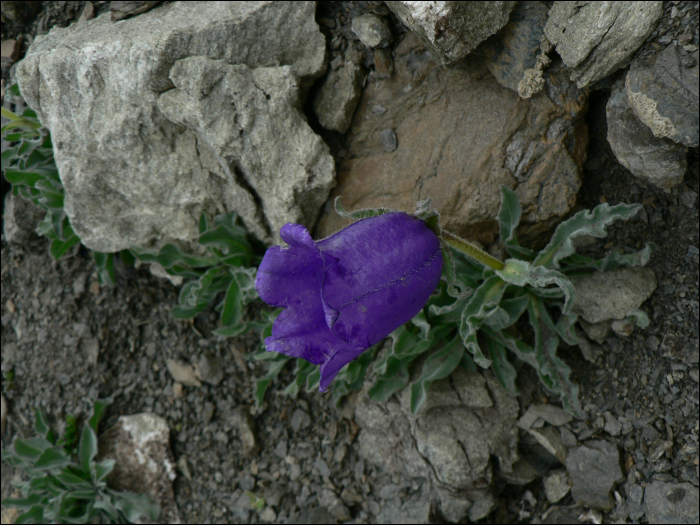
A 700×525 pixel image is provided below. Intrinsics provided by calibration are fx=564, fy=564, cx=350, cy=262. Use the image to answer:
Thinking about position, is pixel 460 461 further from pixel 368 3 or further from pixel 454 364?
pixel 368 3

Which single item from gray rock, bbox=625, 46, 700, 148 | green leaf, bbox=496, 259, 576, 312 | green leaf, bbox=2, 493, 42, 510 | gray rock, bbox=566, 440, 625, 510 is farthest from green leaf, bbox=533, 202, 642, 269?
green leaf, bbox=2, 493, 42, 510

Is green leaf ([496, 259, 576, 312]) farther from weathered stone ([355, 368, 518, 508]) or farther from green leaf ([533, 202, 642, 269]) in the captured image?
weathered stone ([355, 368, 518, 508])

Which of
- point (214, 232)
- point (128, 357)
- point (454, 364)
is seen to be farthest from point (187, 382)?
point (454, 364)

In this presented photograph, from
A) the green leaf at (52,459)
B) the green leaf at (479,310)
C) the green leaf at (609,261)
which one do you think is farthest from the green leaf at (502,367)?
the green leaf at (52,459)

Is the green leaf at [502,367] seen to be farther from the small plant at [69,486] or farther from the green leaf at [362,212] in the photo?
the small plant at [69,486]

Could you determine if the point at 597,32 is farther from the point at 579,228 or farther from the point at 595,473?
the point at 595,473

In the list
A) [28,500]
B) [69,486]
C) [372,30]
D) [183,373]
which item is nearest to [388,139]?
[372,30]
